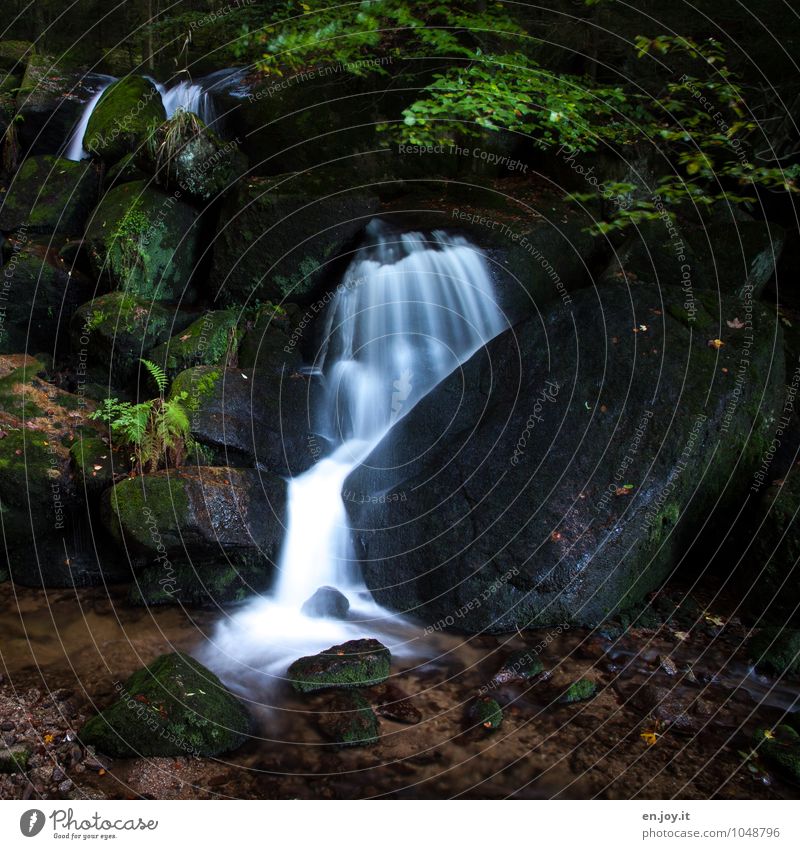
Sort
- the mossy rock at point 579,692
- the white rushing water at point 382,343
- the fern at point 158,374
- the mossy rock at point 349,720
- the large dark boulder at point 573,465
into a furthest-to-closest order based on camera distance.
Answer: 1. the fern at point 158,374
2. the white rushing water at point 382,343
3. the large dark boulder at point 573,465
4. the mossy rock at point 579,692
5. the mossy rock at point 349,720

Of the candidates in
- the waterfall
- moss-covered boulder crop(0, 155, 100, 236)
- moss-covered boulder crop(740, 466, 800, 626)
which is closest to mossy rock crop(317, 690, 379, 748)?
moss-covered boulder crop(740, 466, 800, 626)

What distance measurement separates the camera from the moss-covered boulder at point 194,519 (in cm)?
634

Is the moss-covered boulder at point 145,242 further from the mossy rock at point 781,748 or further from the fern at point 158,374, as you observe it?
the mossy rock at point 781,748

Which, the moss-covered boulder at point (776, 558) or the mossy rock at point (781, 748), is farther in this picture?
the moss-covered boulder at point (776, 558)

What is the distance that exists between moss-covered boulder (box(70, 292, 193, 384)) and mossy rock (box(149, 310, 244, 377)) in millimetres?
338

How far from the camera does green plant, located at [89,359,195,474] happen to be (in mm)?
6879

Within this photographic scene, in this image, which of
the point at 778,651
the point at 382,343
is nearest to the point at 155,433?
the point at 382,343

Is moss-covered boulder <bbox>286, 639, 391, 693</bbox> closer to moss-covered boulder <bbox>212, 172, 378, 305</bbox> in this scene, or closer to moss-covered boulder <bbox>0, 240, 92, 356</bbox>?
moss-covered boulder <bbox>212, 172, 378, 305</bbox>

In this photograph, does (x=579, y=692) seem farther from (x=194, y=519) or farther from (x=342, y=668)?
(x=194, y=519)

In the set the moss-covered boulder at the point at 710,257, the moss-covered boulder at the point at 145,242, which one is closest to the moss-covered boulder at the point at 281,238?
the moss-covered boulder at the point at 145,242

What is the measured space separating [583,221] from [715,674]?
6.84m

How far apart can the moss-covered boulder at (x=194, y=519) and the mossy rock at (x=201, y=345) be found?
1958 mm

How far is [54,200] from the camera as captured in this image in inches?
415

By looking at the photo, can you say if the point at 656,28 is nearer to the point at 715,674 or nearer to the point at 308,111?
the point at 308,111
